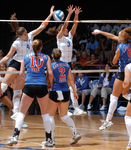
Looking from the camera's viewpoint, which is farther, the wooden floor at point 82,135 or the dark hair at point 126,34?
the dark hair at point 126,34

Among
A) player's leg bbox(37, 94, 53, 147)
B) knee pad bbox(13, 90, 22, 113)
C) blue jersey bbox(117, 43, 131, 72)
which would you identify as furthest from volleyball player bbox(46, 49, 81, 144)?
knee pad bbox(13, 90, 22, 113)

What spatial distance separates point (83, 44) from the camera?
12.7 metres

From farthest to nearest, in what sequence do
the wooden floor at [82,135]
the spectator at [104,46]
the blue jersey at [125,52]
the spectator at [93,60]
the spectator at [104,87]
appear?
the spectator at [104,46]
the spectator at [93,60]
the spectator at [104,87]
the blue jersey at [125,52]
the wooden floor at [82,135]

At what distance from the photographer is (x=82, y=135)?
671cm

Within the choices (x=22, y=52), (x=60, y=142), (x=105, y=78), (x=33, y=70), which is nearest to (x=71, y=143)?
(x=60, y=142)

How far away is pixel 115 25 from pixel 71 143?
8155 millimetres

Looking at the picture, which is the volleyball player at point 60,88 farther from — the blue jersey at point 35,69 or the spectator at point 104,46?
the spectator at point 104,46

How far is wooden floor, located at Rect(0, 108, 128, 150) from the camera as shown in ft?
18.4

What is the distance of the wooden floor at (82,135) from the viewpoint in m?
5.60

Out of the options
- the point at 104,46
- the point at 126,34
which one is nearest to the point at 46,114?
the point at 126,34

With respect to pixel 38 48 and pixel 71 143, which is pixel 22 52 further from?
pixel 71 143

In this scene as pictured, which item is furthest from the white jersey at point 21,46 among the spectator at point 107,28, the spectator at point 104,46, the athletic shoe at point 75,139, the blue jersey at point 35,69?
the spectator at point 107,28

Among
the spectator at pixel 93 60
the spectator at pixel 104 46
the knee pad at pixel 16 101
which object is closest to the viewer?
the knee pad at pixel 16 101

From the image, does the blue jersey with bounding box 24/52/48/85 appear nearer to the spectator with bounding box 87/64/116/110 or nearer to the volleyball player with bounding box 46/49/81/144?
the volleyball player with bounding box 46/49/81/144
